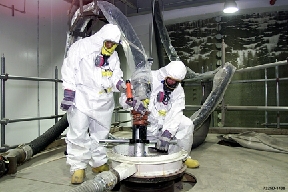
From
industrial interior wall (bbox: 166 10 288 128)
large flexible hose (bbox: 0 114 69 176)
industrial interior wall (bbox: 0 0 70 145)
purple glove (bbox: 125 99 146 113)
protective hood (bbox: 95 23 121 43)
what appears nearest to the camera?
purple glove (bbox: 125 99 146 113)

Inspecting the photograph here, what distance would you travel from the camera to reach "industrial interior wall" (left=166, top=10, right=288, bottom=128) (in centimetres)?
454

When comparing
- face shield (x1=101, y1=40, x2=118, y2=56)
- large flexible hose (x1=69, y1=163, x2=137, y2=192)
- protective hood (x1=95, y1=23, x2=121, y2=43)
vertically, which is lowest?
large flexible hose (x1=69, y1=163, x2=137, y2=192)

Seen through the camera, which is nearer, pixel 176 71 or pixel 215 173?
pixel 215 173

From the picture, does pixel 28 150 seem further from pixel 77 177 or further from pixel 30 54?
pixel 30 54

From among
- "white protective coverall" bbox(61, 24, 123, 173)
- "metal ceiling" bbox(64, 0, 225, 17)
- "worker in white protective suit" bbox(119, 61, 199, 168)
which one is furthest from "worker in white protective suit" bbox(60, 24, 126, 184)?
"metal ceiling" bbox(64, 0, 225, 17)

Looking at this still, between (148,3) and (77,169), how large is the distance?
3.67 meters

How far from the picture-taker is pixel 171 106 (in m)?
2.18

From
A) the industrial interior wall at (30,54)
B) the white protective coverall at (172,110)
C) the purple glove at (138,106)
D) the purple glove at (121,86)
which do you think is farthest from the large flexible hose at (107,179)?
the industrial interior wall at (30,54)

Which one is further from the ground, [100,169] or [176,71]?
[176,71]

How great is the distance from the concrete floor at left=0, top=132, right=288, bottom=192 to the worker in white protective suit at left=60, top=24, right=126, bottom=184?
0.20 meters

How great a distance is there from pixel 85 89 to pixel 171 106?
743 mm

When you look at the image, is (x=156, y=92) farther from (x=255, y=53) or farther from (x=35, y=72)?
(x=255, y=53)

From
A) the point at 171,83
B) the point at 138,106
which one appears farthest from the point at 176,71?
the point at 138,106

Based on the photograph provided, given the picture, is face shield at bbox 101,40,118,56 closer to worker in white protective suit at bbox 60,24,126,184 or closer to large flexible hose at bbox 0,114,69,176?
worker in white protective suit at bbox 60,24,126,184
